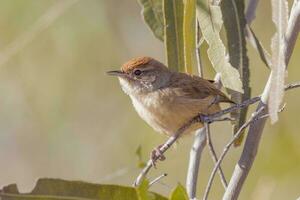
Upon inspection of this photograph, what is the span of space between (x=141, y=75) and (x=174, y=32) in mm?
648

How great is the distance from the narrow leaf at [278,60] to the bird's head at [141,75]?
128 centimetres

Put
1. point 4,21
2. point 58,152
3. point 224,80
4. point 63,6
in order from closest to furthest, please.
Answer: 1. point 224,80
2. point 63,6
3. point 4,21
4. point 58,152

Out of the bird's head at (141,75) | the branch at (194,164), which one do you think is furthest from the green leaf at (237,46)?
the bird's head at (141,75)

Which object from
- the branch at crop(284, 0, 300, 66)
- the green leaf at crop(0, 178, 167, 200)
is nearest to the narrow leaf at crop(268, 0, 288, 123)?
the branch at crop(284, 0, 300, 66)

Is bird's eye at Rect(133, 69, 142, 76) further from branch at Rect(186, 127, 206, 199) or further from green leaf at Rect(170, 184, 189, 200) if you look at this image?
green leaf at Rect(170, 184, 189, 200)

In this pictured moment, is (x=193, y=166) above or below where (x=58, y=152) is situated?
above

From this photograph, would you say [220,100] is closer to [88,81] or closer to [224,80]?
[224,80]

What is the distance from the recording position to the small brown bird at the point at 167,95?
3.61m

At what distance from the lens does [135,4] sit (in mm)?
5738

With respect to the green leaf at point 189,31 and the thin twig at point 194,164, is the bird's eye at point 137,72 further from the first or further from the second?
the green leaf at point 189,31

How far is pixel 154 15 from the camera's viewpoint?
3582 millimetres

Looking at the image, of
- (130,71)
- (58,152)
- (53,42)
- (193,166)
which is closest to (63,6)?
(53,42)

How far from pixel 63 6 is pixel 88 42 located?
730mm

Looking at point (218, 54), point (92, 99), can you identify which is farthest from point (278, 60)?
point (92, 99)
